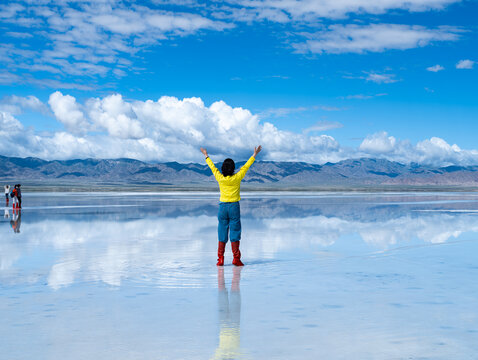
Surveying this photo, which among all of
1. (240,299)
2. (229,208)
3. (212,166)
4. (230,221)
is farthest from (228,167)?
(240,299)

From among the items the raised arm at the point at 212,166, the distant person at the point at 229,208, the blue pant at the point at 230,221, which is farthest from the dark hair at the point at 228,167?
the blue pant at the point at 230,221

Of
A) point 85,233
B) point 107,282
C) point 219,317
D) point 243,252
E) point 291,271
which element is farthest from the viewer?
point 85,233

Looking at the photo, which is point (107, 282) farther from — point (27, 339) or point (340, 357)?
point (340, 357)

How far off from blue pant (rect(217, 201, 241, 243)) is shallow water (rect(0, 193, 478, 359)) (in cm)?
63

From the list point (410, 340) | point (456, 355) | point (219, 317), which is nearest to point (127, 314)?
point (219, 317)

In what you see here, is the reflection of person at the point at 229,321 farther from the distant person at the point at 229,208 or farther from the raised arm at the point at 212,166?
the raised arm at the point at 212,166

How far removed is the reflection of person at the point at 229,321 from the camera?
16.4ft

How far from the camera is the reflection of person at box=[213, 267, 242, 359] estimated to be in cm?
499

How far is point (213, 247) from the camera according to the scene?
13.0 metres

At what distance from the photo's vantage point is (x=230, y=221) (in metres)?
10.5

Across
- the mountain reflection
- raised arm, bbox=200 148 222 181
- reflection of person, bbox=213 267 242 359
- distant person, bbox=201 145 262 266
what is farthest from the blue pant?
reflection of person, bbox=213 267 242 359

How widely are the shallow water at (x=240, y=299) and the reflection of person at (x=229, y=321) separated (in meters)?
0.01

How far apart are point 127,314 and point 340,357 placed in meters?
2.79

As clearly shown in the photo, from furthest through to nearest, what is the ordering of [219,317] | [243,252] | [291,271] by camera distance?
[243,252], [291,271], [219,317]
